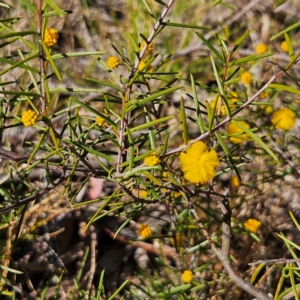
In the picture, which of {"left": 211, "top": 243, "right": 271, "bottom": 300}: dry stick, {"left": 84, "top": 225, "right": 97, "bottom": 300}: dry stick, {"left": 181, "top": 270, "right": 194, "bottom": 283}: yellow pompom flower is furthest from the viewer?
{"left": 84, "top": 225, "right": 97, "bottom": 300}: dry stick

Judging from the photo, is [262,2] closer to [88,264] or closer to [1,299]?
[88,264]

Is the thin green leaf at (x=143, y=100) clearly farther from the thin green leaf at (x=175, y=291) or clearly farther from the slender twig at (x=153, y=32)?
the thin green leaf at (x=175, y=291)

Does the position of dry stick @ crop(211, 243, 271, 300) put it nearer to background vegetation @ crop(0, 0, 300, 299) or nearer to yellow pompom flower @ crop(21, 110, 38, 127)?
background vegetation @ crop(0, 0, 300, 299)

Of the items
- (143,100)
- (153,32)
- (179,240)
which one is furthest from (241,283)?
(153,32)

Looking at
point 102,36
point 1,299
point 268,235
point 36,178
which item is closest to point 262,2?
point 102,36

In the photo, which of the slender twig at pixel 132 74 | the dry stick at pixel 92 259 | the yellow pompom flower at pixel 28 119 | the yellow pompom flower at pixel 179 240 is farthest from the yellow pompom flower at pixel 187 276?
the yellow pompom flower at pixel 28 119

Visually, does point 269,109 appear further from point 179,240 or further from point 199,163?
point 199,163

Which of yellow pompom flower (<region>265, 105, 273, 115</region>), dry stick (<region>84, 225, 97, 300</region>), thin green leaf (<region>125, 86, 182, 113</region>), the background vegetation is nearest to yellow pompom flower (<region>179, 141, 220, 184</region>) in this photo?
the background vegetation
